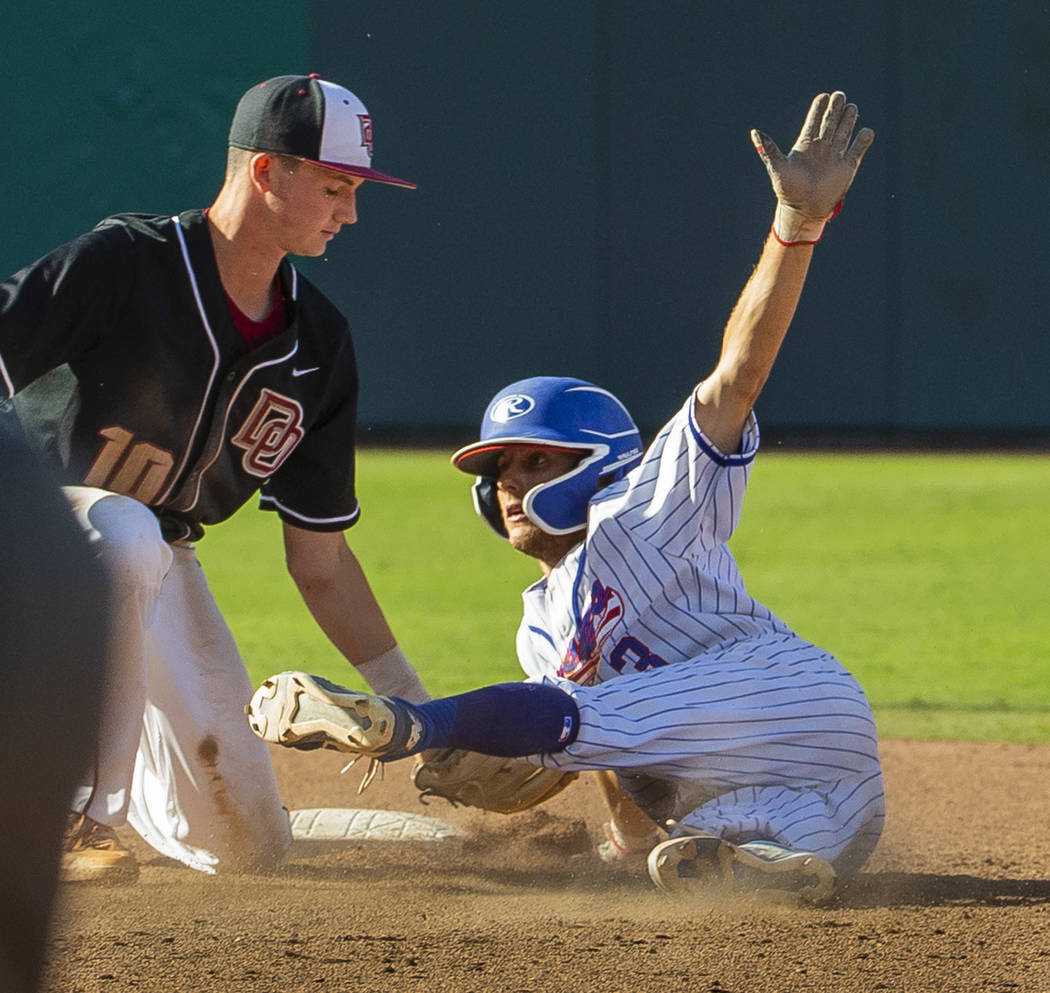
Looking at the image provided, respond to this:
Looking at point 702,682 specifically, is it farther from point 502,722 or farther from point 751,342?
point 751,342

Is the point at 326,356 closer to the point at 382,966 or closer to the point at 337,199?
the point at 337,199

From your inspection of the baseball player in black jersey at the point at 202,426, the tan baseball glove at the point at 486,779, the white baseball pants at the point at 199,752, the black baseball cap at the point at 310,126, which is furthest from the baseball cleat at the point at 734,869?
the black baseball cap at the point at 310,126

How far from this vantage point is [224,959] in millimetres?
2596

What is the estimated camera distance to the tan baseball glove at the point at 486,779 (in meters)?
3.29

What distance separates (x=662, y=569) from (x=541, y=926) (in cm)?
75

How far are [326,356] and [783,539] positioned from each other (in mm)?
6703

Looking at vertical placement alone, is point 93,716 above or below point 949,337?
above

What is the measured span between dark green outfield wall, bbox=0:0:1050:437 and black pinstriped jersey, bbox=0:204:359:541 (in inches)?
430

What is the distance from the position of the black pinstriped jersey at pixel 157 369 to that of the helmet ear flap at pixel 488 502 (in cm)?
39

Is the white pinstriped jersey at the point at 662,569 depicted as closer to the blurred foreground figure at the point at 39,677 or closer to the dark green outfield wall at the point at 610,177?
the blurred foreground figure at the point at 39,677

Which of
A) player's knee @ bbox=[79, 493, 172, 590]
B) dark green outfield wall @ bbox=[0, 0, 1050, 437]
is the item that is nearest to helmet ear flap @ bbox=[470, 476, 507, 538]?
player's knee @ bbox=[79, 493, 172, 590]

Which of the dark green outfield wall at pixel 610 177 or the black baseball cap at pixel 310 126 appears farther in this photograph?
the dark green outfield wall at pixel 610 177

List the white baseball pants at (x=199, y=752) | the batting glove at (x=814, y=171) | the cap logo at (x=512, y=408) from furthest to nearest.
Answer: the white baseball pants at (x=199, y=752), the cap logo at (x=512, y=408), the batting glove at (x=814, y=171)

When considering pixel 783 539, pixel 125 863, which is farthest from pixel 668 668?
pixel 783 539
